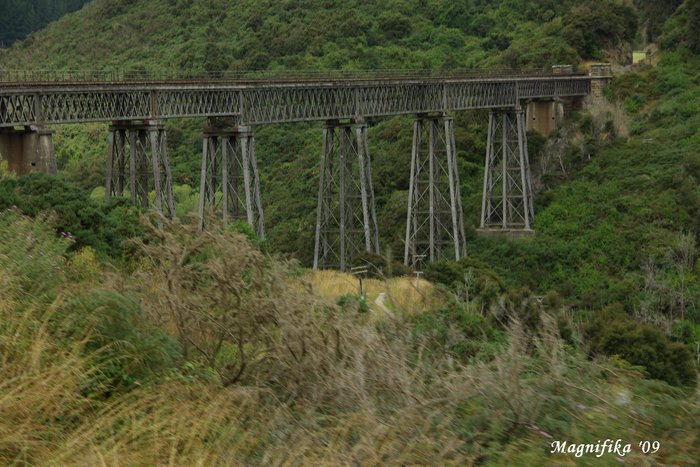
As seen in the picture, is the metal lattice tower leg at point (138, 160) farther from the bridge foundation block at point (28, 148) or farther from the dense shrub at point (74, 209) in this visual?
the dense shrub at point (74, 209)

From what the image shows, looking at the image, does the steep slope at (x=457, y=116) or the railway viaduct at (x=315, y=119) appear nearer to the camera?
the railway viaduct at (x=315, y=119)

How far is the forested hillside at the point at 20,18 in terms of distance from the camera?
340 ft

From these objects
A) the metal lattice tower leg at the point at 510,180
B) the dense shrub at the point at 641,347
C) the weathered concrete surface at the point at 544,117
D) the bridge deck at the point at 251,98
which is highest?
the bridge deck at the point at 251,98

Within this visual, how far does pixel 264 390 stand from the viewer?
8.29 m

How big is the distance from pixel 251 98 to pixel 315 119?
116 inches

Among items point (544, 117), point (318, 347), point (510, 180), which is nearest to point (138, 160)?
point (318, 347)

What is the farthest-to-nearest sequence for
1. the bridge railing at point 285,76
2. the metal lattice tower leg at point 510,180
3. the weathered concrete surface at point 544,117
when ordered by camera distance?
the weathered concrete surface at point 544,117 < the metal lattice tower leg at point 510,180 < the bridge railing at point 285,76

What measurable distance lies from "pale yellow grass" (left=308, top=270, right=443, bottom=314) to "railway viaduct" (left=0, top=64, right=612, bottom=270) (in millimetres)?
2904

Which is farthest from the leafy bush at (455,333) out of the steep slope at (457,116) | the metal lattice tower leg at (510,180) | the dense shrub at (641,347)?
the metal lattice tower leg at (510,180)

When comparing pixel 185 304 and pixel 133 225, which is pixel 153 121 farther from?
pixel 185 304

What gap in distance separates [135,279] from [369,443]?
5.31 metres

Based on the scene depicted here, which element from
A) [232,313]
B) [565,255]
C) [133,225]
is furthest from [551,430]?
[565,255]

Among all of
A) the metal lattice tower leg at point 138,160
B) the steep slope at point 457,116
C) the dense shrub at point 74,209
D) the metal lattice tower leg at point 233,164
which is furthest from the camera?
the steep slope at point 457,116

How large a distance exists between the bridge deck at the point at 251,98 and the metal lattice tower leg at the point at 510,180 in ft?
3.30
